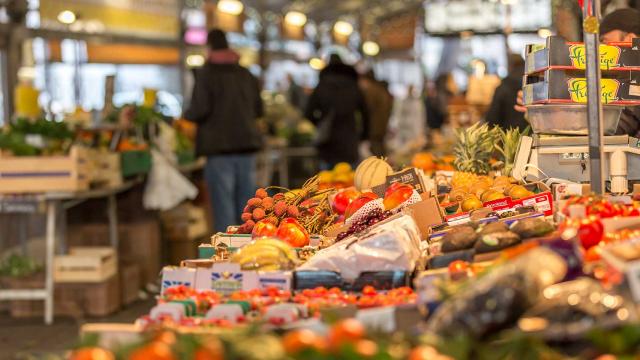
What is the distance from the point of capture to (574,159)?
518cm

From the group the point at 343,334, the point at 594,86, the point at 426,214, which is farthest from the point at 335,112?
the point at 343,334

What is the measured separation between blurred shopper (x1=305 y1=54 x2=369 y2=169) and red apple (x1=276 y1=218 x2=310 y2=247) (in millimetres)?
6976

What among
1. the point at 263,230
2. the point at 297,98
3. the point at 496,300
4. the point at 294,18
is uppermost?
the point at 294,18

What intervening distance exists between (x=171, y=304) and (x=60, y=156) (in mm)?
5056

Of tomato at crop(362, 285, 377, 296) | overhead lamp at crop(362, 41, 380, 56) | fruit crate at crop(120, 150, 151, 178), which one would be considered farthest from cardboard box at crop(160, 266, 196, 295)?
overhead lamp at crop(362, 41, 380, 56)

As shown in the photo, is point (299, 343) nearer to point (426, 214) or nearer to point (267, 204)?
point (426, 214)

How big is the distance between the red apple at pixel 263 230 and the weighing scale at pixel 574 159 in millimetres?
1424

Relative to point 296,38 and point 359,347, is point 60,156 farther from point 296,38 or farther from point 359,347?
point 296,38

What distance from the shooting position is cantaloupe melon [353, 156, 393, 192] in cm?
585

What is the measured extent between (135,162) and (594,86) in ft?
19.4

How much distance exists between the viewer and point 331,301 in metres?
3.42

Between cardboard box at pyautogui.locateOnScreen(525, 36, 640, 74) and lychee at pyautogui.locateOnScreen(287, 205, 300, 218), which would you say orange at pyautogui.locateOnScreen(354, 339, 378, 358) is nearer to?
lychee at pyautogui.locateOnScreen(287, 205, 300, 218)

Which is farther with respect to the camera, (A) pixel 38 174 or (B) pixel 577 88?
(A) pixel 38 174

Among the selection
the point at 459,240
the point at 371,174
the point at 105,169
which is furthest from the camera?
the point at 105,169
